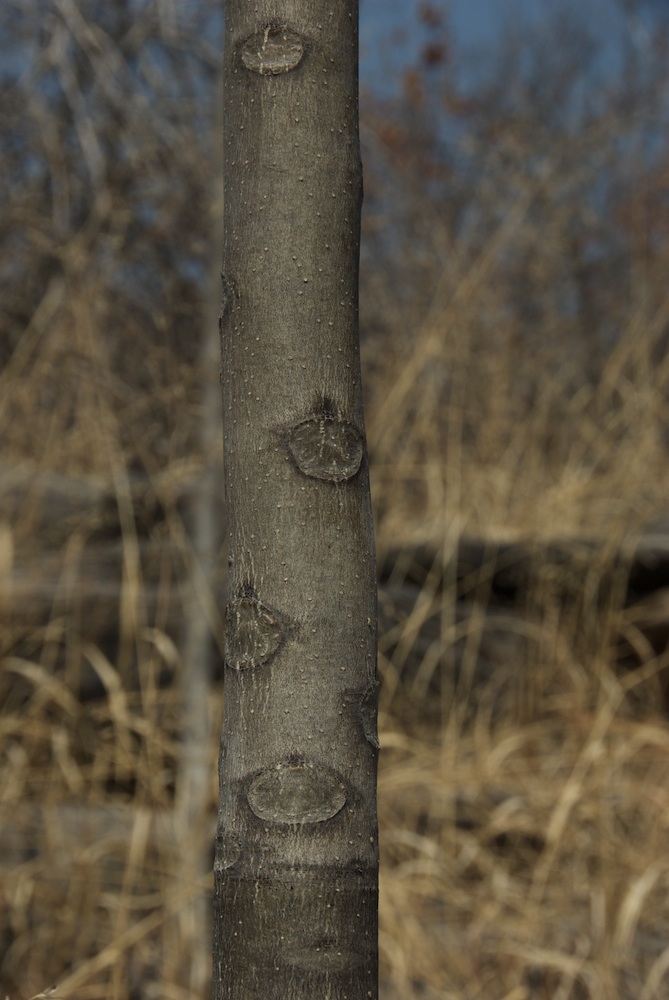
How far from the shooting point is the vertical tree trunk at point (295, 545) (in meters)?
0.72

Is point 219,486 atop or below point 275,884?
atop

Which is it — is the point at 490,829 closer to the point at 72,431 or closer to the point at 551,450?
the point at 72,431

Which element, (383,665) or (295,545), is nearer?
(295,545)

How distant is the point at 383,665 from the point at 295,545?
7.00 feet

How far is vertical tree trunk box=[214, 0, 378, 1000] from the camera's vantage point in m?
0.72

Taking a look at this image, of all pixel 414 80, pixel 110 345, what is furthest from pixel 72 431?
pixel 414 80

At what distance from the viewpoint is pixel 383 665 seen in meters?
2.82

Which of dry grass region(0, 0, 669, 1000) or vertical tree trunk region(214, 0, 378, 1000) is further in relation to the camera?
dry grass region(0, 0, 669, 1000)

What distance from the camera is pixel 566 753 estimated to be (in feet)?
9.46

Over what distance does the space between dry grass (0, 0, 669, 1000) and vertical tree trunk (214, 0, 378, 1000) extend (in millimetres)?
1371

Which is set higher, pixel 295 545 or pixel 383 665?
pixel 295 545

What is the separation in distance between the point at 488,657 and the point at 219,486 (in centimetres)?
122

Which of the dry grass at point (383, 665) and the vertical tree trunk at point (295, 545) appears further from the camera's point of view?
the dry grass at point (383, 665)

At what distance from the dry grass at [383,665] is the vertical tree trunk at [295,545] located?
1.37m
